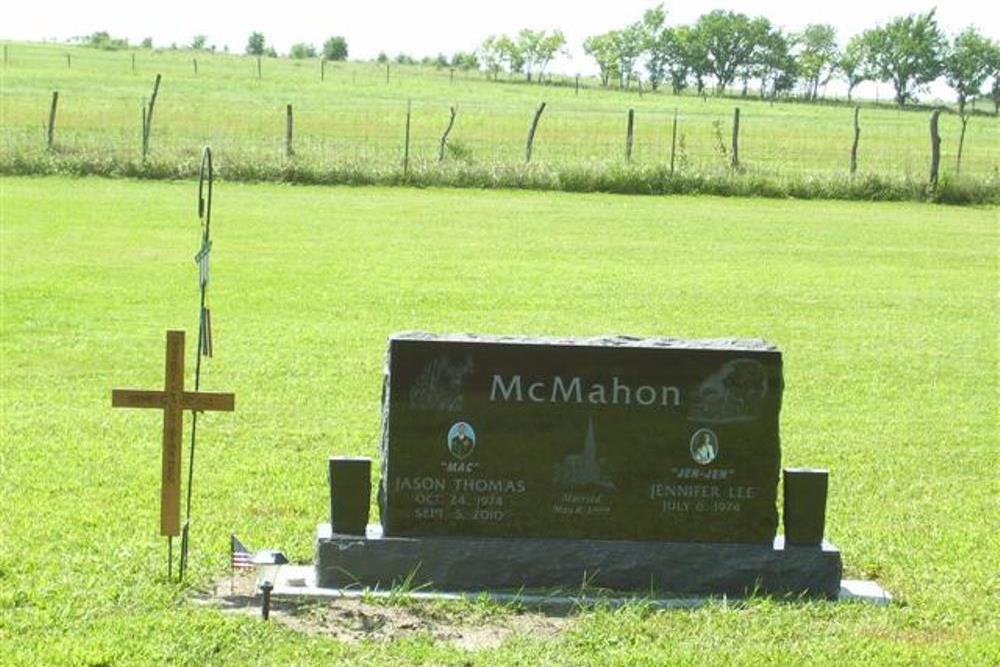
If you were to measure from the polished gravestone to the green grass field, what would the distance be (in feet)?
98.0

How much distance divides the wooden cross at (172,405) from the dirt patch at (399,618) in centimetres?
46

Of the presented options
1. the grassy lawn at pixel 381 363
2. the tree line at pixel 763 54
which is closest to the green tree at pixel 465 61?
the tree line at pixel 763 54

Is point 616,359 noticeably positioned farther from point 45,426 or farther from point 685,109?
point 685,109

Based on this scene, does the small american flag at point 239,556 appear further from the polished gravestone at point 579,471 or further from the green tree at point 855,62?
the green tree at point 855,62

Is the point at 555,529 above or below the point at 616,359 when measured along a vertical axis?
below

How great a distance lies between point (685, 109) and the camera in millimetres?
95188

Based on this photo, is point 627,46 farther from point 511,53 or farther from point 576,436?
point 576,436

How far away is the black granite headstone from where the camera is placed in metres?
8.40

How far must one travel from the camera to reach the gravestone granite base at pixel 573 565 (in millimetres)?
8453

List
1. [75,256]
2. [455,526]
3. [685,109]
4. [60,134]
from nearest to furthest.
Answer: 1. [455,526]
2. [75,256]
3. [60,134]
4. [685,109]

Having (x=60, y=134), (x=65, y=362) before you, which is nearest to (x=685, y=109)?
(x=60, y=134)

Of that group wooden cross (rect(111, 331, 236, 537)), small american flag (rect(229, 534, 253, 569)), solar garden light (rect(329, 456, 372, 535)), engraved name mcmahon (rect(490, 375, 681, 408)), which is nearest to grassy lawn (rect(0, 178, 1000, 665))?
small american flag (rect(229, 534, 253, 569))

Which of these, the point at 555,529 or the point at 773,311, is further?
the point at 773,311

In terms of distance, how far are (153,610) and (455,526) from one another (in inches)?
61.0
